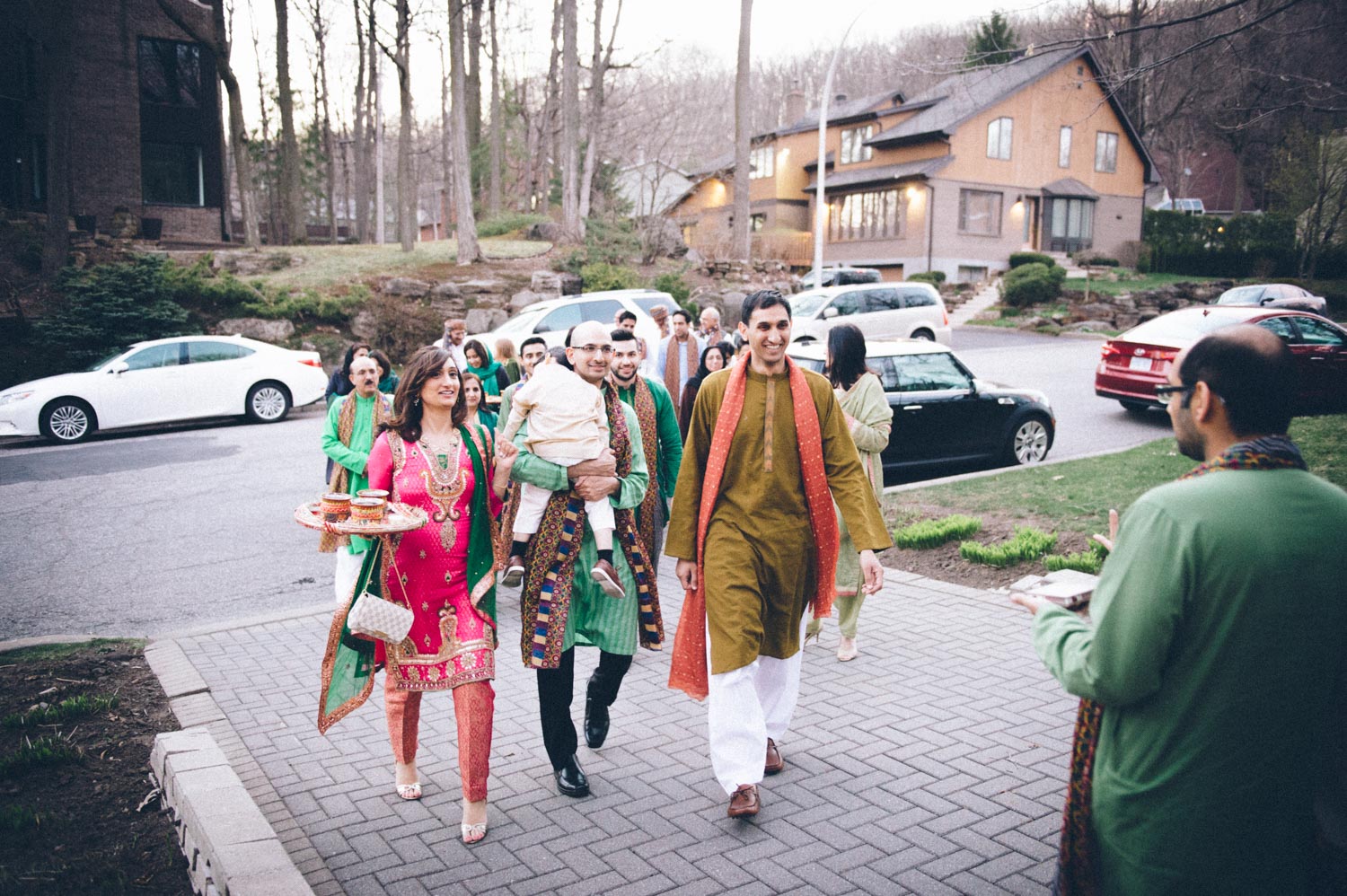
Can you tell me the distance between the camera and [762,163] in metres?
50.6

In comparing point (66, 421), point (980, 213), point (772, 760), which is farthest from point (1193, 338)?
point (980, 213)

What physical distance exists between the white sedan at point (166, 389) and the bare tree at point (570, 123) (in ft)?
48.3

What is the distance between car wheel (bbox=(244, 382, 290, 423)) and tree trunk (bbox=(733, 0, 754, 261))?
Answer: 19.0 m

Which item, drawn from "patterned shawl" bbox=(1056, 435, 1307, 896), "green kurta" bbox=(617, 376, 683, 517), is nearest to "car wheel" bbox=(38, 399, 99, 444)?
"green kurta" bbox=(617, 376, 683, 517)

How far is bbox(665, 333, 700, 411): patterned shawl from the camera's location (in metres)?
9.64

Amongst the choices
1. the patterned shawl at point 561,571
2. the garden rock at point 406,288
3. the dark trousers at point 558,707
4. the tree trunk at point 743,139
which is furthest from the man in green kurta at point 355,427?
the tree trunk at point 743,139

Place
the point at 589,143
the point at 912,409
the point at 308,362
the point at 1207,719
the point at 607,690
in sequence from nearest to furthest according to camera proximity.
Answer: the point at 1207,719
the point at 607,690
the point at 912,409
the point at 308,362
the point at 589,143

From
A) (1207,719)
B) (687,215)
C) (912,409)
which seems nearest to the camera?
(1207,719)

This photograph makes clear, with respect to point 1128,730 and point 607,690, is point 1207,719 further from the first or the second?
point 607,690

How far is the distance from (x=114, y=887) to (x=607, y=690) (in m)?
2.11

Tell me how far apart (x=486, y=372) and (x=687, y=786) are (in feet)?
17.9

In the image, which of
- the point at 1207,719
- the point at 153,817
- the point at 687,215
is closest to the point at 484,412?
the point at 153,817

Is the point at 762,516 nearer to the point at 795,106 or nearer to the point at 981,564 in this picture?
the point at 981,564

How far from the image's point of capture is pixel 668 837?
13.0ft
